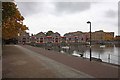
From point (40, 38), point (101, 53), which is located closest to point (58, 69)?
point (101, 53)

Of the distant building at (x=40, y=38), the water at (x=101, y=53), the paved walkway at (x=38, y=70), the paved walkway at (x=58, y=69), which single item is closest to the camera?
the paved walkway at (x=38, y=70)

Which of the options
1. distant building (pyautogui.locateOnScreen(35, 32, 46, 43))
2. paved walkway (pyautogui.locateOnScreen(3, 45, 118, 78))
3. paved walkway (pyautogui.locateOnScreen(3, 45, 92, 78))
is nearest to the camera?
paved walkway (pyautogui.locateOnScreen(3, 45, 92, 78))

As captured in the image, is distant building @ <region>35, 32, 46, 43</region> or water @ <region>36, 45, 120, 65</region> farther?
distant building @ <region>35, 32, 46, 43</region>

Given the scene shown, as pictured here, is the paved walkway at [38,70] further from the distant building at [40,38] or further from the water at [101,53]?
the distant building at [40,38]

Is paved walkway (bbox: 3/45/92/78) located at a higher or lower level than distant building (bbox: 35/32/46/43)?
lower

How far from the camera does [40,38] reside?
128375mm

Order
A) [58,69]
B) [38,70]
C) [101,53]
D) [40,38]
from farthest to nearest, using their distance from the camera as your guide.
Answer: [40,38]
[101,53]
[58,69]
[38,70]

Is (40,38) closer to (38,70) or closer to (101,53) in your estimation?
(101,53)

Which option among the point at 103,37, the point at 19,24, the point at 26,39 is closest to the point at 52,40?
the point at 26,39

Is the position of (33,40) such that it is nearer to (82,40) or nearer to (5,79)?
(82,40)

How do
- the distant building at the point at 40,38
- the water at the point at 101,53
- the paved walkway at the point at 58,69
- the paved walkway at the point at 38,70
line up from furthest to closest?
1. the distant building at the point at 40,38
2. the water at the point at 101,53
3. the paved walkway at the point at 58,69
4. the paved walkway at the point at 38,70

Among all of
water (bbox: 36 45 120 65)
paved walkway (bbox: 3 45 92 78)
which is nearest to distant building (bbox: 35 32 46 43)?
water (bbox: 36 45 120 65)

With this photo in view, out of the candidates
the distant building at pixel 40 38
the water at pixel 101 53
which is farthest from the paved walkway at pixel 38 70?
the distant building at pixel 40 38

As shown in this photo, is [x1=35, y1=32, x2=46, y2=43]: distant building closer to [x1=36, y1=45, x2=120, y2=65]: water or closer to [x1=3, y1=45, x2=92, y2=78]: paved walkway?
[x1=36, y1=45, x2=120, y2=65]: water
